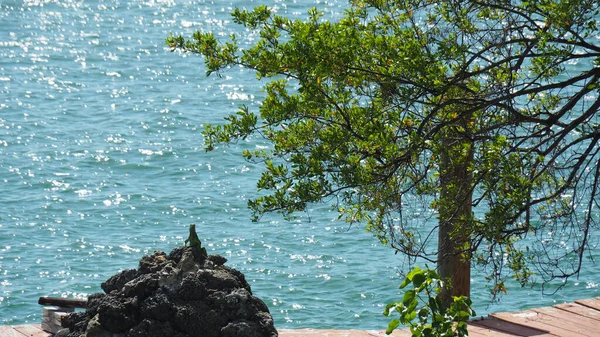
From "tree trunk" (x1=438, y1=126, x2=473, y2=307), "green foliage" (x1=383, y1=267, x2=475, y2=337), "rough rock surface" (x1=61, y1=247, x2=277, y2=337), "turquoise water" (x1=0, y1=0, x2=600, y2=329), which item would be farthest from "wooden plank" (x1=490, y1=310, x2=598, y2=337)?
"turquoise water" (x1=0, y1=0, x2=600, y2=329)

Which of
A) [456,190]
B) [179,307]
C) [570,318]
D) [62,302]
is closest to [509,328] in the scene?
[570,318]

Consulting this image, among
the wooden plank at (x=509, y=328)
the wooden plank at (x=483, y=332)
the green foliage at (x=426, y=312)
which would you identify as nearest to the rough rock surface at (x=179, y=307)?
the green foliage at (x=426, y=312)

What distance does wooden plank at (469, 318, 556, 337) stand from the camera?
28.5 feet

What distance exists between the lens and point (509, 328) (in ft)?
29.1

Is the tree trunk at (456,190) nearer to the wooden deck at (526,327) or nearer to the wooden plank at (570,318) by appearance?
the wooden deck at (526,327)

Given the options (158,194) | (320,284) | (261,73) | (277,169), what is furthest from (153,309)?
(158,194)

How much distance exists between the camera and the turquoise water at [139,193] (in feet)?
54.0

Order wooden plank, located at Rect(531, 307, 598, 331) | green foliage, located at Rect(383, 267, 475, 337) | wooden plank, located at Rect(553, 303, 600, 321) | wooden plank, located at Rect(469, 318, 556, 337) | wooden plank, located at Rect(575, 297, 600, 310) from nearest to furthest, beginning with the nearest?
green foliage, located at Rect(383, 267, 475, 337)
wooden plank, located at Rect(469, 318, 556, 337)
wooden plank, located at Rect(531, 307, 598, 331)
wooden plank, located at Rect(553, 303, 600, 321)
wooden plank, located at Rect(575, 297, 600, 310)

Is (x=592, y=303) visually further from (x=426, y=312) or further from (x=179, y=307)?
(x=179, y=307)

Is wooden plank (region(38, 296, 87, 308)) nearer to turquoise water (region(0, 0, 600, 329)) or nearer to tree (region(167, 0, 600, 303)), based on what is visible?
tree (region(167, 0, 600, 303))


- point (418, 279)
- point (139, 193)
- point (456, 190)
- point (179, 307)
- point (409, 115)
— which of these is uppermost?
point (139, 193)

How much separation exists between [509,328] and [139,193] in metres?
13.1

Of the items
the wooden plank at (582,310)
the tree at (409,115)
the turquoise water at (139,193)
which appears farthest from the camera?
the turquoise water at (139,193)

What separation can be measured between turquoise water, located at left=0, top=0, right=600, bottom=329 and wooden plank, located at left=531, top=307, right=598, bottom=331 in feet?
18.9
